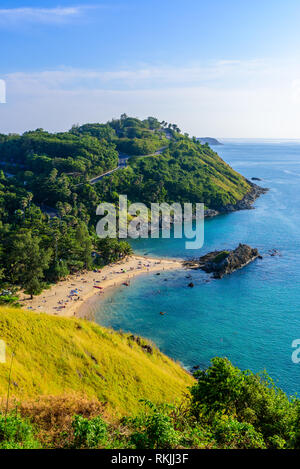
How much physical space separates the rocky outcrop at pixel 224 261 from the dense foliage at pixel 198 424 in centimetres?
4417

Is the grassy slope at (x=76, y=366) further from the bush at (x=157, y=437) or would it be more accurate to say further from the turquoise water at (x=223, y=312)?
the turquoise water at (x=223, y=312)

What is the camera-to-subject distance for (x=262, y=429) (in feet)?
63.4

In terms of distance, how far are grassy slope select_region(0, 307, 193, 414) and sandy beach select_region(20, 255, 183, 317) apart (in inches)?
698

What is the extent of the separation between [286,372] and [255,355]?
4187 mm

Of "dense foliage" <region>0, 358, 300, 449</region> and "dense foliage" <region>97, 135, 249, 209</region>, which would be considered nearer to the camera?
"dense foliage" <region>0, 358, 300, 449</region>

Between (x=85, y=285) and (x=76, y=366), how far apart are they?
3213 cm

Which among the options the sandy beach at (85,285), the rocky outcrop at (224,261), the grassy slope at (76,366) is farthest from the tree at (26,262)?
the rocky outcrop at (224,261)

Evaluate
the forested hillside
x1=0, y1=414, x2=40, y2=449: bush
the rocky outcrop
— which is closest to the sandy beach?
the forested hillside

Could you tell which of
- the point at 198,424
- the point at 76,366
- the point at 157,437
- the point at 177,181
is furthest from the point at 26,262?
the point at 177,181

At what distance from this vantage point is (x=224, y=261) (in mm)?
67188

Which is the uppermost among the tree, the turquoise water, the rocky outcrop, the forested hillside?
the forested hillside

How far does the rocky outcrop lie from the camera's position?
6669 centimetres

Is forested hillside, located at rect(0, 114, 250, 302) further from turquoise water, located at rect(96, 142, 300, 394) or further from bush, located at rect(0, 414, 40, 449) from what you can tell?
bush, located at rect(0, 414, 40, 449)

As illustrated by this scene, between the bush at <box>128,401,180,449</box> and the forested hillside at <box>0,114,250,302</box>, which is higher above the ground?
the forested hillside at <box>0,114,250,302</box>
